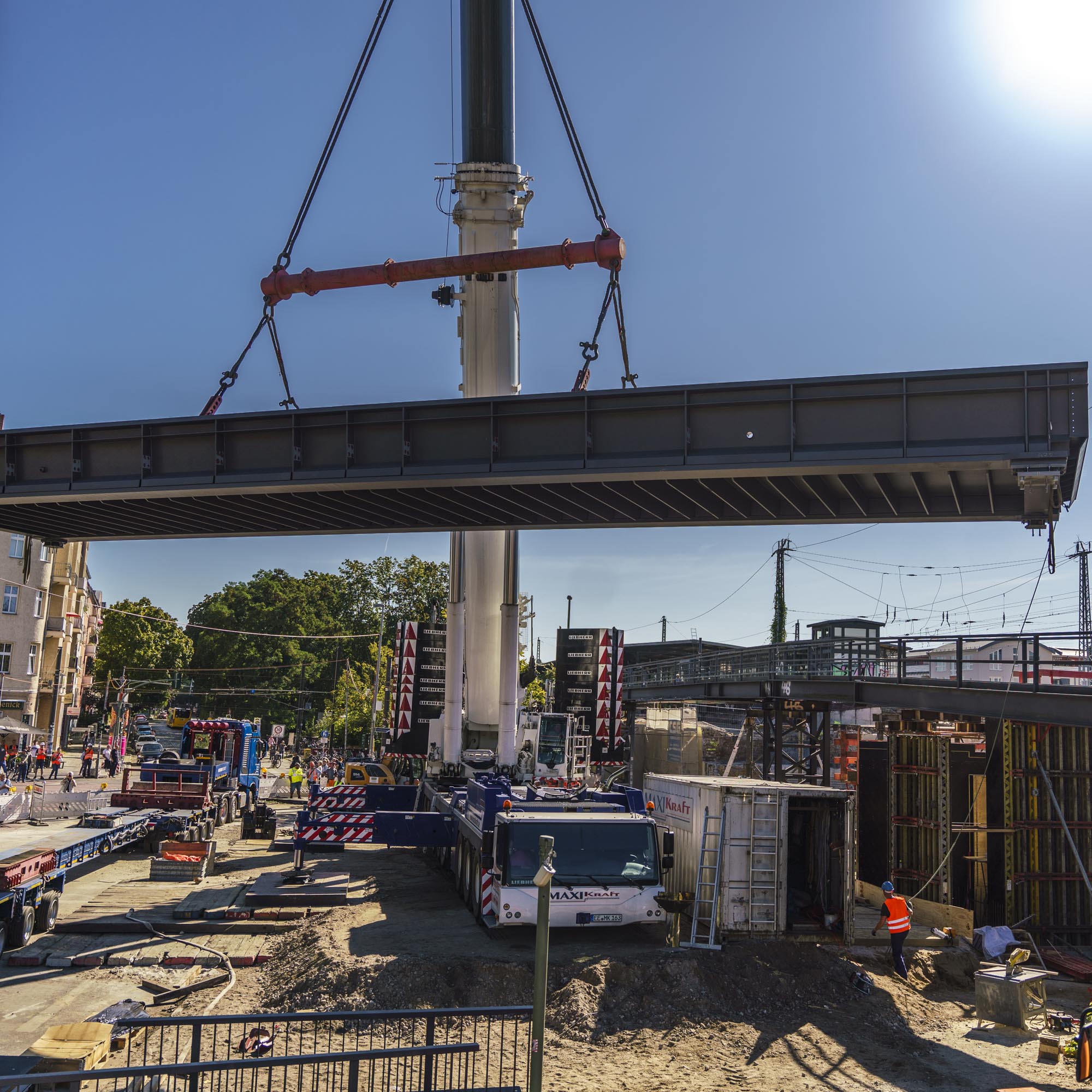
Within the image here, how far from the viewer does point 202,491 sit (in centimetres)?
1878

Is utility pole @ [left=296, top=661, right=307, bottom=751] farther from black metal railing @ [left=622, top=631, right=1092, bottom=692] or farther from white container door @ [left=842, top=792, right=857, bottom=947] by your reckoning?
white container door @ [left=842, top=792, right=857, bottom=947]

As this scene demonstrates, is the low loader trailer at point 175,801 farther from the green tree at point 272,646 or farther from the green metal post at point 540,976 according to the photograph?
the green tree at point 272,646

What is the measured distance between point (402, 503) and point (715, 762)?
2588 cm

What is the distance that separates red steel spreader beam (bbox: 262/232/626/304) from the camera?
2238 centimetres

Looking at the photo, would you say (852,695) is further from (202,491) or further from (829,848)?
(202,491)

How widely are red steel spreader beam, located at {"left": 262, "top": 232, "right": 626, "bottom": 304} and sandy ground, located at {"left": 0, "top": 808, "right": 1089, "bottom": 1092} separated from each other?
13844 mm

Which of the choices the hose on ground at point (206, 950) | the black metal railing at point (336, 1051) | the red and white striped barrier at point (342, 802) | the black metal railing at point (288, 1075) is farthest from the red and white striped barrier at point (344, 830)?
the black metal railing at point (288, 1075)

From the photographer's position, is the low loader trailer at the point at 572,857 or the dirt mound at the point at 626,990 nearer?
the dirt mound at the point at 626,990

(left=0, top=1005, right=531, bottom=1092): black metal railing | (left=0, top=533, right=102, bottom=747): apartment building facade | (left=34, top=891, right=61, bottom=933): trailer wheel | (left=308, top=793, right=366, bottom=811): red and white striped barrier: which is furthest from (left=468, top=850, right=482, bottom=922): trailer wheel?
(left=0, top=533, right=102, bottom=747): apartment building facade

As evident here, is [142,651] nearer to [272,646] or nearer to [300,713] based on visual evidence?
[272,646]

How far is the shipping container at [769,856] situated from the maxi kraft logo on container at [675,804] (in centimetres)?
5

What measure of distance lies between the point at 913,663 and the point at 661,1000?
32.0ft

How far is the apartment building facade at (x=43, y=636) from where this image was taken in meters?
57.1

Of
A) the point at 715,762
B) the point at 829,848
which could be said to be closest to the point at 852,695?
the point at 829,848
